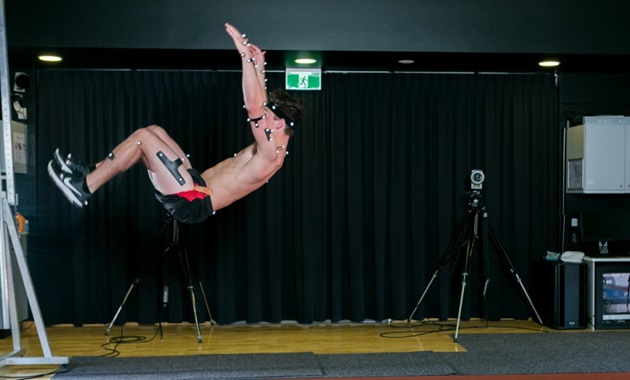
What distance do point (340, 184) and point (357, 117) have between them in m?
0.66

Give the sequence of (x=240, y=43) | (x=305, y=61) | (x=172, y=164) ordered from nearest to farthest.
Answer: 1. (x=240, y=43)
2. (x=172, y=164)
3. (x=305, y=61)

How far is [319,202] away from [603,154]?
267 cm

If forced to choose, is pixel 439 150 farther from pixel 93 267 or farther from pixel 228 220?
pixel 93 267

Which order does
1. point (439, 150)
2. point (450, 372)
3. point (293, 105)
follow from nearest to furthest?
1. point (293, 105)
2. point (450, 372)
3. point (439, 150)

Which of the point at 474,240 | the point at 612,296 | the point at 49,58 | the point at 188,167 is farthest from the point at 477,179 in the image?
the point at 49,58

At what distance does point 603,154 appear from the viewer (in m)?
6.61

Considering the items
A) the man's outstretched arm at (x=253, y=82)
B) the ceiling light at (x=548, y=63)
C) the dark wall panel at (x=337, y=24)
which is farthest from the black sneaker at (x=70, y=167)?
the ceiling light at (x=548, y=63)

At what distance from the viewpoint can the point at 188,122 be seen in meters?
6.73

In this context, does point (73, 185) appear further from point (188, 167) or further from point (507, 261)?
point (507, 261)

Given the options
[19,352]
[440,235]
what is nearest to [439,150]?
[440,235]

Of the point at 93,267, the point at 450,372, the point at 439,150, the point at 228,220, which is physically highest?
the point at 439,150

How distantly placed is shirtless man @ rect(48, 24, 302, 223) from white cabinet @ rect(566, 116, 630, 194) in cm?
342

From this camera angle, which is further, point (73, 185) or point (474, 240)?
point (474, 240)

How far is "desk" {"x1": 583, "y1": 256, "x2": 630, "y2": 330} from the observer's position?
6.45m
